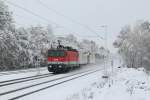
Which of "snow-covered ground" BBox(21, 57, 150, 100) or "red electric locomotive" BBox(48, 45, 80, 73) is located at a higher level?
"red electric locomotive" BBox(48, 45, 80, 73)

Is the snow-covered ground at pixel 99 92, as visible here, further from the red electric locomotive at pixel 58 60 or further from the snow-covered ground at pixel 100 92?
the red electric locomotive at pixel 58 60

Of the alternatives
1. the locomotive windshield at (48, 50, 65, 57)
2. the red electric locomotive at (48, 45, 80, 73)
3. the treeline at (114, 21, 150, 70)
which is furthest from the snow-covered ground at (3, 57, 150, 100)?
the treeline at (114, 21, 150, 70)

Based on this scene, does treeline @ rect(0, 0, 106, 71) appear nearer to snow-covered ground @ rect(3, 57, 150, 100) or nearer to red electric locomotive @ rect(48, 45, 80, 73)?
red electric locomotive @ rect(48, 45, 80, 73)

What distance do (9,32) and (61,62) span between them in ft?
40.2

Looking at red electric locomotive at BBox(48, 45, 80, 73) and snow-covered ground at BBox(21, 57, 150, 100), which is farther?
red electric locomotive at BBox(48, 45, 80, 73)

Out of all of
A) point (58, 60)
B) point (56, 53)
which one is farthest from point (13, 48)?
point (58, 60)

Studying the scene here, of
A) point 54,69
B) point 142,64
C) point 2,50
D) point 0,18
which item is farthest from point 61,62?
point 142,64

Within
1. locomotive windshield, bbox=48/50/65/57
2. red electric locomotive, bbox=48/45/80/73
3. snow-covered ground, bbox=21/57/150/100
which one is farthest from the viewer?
locomotive windshield, bbox=48/50/65/57

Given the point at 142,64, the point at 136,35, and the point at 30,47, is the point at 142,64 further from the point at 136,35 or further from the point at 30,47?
the point at 30,47

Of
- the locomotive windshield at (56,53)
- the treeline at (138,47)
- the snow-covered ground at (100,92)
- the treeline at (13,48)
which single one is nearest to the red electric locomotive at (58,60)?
the locomotive windshield at (56,53)

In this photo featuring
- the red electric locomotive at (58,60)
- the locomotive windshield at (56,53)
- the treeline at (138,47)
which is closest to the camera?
the red electric locomotive at (58,60)

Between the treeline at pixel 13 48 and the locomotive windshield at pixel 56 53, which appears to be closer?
the locomotive windshield at pixel 56 53

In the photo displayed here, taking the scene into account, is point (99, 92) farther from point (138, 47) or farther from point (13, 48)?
point (138, 47)

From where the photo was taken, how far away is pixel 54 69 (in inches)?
1500
